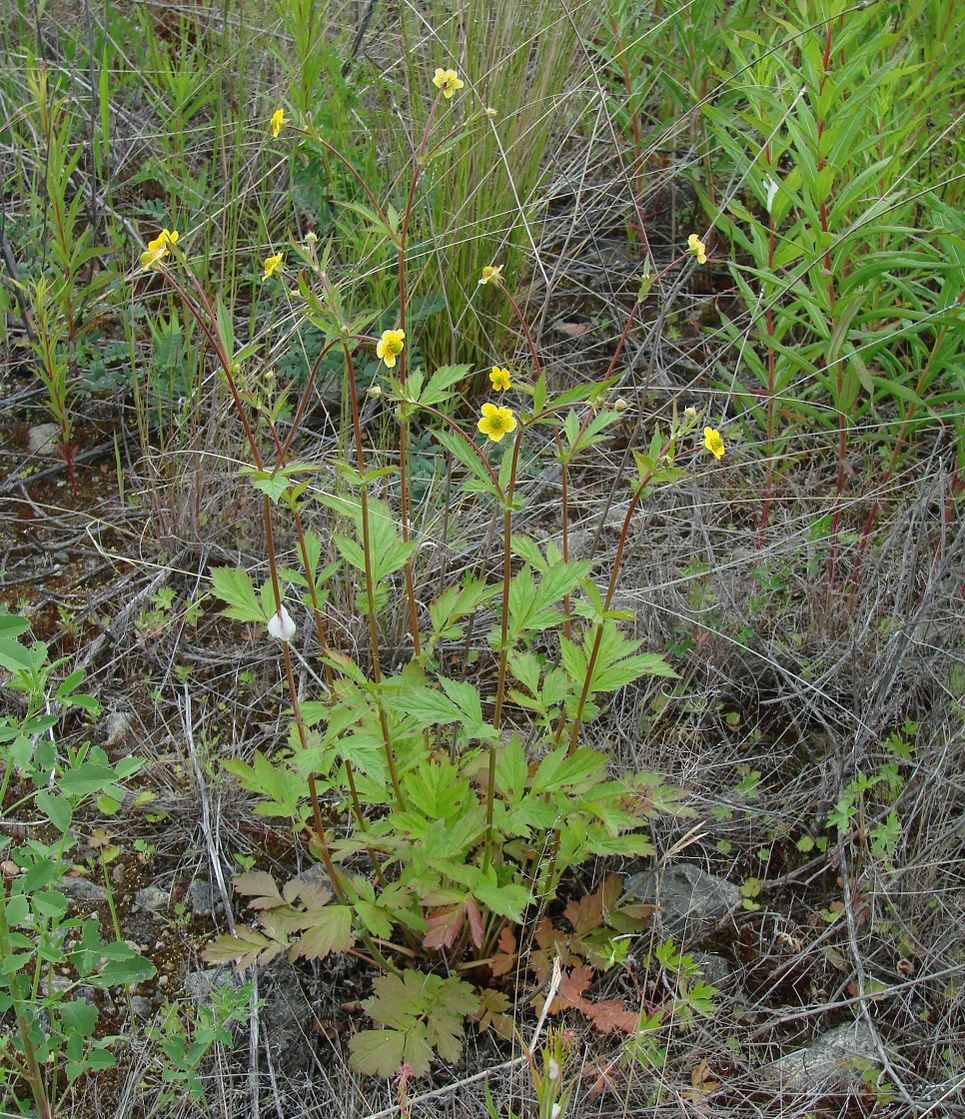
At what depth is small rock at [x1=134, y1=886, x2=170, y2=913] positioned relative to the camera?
185cm

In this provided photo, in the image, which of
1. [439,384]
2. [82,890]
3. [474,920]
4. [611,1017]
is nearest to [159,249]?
[439,384]

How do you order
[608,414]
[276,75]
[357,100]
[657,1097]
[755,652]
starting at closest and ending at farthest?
[608,414], [657,1097], [755,652], [357,100], [276,75]

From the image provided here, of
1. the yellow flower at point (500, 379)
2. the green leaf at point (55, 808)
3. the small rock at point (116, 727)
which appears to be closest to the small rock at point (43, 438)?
the small rock at point (116, 727)

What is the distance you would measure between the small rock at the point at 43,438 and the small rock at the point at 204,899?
118 cm

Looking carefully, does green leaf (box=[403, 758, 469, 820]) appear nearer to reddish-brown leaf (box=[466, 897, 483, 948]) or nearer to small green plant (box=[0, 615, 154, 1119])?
reddish-brown leaf (box=[466, 897, 483, 948])

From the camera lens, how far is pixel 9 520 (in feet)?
7.95

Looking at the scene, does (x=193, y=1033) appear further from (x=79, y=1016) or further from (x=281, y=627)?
(x=281, y=627)

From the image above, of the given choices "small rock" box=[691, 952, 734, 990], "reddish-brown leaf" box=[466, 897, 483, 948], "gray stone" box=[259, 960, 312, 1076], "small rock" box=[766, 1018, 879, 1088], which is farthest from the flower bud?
"small rock" box=[766, 1018, 879, 1088]

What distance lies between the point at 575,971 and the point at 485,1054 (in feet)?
0.63

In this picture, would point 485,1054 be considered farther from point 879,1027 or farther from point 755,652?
point 755,652

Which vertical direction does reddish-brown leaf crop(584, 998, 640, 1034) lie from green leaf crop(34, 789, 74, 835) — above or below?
below

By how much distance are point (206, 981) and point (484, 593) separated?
792 millimetres

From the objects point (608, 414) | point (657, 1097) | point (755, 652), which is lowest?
point (657, 1097)

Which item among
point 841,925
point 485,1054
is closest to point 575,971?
point 485,1054
